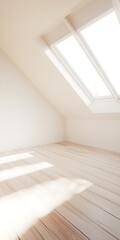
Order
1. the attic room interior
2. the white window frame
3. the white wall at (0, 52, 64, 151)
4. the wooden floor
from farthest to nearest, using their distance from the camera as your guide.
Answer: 1. the white wall at (0, 52, 64, 151)
2. the white window frame
3. the attic room interior
4. the wooden floor

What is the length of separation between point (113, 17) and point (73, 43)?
85cm

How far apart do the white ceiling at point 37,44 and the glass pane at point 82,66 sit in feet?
0.96

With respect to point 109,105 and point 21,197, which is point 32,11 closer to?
point 109,105

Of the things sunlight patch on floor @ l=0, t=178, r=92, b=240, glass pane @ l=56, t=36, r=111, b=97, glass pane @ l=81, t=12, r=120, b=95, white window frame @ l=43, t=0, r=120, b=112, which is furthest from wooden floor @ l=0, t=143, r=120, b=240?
glass pane @ l=81, t=12, r=120, b=95

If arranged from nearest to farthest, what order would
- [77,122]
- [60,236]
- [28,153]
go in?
[60,236], [28,153], [77,122]

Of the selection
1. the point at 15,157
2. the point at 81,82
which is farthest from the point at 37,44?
the point at 15,157

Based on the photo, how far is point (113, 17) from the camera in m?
2.60

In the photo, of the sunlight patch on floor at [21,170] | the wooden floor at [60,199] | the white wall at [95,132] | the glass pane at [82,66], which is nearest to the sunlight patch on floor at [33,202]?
the wooden floor at [60,199]

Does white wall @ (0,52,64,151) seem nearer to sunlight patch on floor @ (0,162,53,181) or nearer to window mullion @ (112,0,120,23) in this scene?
sunlight patch on floor @ (0,162,53,181)

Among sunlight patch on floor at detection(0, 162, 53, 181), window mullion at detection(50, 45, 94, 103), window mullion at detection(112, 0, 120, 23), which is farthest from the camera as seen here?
window mullion at detection(50, 45, 94, 103)

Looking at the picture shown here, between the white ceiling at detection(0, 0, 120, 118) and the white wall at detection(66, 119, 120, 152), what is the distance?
0.18 meters

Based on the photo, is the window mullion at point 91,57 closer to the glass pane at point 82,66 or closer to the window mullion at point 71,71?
the glass pane at point 82,66

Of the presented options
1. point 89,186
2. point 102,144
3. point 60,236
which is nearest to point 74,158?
point 102,144

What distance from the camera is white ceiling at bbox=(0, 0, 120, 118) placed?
2.53 metres
